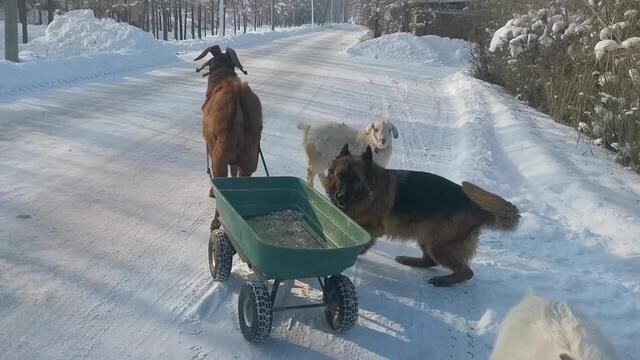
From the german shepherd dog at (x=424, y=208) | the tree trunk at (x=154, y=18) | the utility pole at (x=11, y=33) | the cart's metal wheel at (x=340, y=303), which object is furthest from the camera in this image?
the tree trunk at (x=154, y=18)

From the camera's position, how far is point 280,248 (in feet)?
12.4

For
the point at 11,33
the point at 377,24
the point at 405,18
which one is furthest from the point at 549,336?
the point at 377,24

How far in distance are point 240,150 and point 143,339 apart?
7.69 feet

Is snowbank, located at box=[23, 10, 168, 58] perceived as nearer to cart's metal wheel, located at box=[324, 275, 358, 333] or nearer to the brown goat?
the brown goat

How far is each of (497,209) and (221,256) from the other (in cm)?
248

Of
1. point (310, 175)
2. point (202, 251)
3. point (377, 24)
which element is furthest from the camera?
point (377, 24)

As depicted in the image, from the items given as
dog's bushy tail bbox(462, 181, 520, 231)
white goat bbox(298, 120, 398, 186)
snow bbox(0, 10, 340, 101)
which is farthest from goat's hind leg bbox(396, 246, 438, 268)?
snow bbox(0, 10, 340, 101)

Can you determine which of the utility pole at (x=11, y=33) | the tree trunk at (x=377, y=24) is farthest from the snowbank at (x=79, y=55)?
the tree trunk at (x=377, y=24)

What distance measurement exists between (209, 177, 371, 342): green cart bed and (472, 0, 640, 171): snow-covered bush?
614cm

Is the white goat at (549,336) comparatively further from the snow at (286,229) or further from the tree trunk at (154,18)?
the tree trunk at (154,18)

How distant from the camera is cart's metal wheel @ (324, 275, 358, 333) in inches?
167

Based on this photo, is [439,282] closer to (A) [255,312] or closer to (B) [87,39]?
(A) [255,312]

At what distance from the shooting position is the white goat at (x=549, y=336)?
2.54 meters

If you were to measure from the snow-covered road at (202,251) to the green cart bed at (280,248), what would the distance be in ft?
0.72
